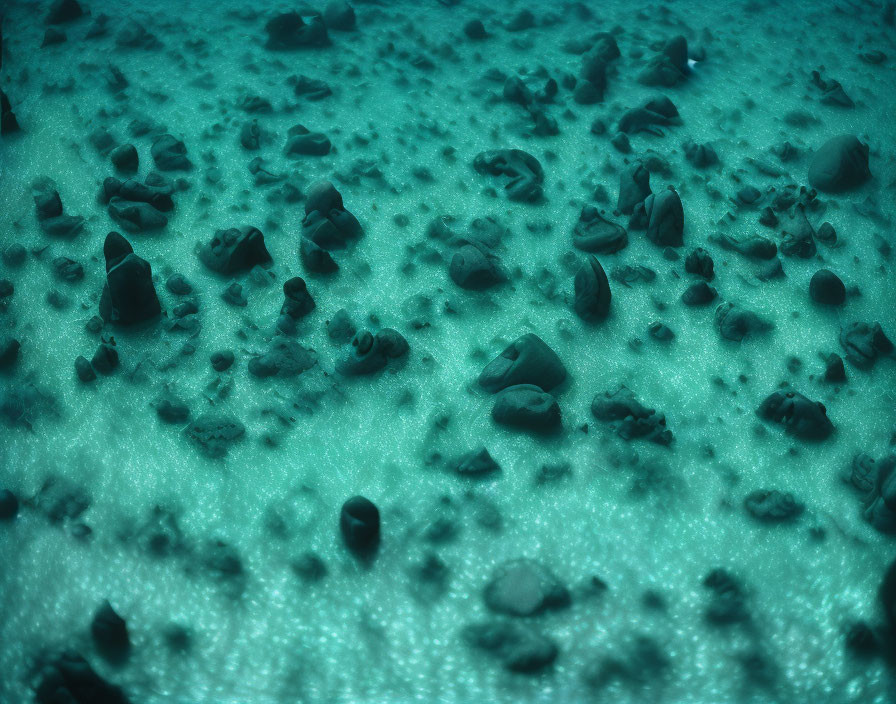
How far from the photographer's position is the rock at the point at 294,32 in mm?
1805

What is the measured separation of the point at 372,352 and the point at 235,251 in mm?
308

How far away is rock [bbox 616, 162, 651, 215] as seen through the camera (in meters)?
1.45

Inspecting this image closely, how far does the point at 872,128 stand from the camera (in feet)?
5.53

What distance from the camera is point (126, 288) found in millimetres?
1203

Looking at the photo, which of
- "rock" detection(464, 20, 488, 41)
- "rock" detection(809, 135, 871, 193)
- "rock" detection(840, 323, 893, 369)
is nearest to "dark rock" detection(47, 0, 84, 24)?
"rock" detection(464, 20, 488, 41)

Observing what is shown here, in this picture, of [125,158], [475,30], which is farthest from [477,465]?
[475,30]

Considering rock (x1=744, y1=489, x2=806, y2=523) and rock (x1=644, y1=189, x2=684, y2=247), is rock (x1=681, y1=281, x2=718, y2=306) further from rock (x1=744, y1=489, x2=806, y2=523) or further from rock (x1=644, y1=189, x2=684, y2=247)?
rock (x1=744, y1=489, x2=806, y2=523)

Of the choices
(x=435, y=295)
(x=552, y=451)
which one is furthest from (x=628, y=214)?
(x=552, y=451)

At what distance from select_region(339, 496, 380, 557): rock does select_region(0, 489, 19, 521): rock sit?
419 mm

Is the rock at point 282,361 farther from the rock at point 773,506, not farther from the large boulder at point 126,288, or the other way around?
the rock at point 773,506

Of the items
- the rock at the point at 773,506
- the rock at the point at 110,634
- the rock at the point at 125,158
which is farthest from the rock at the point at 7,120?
the rock at the point at 773,506

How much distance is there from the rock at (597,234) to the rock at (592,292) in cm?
11

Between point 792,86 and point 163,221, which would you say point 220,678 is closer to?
point 163,221

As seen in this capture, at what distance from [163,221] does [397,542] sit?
731mm
